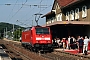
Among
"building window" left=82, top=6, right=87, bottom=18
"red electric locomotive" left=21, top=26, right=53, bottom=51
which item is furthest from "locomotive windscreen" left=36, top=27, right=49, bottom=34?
"building window" left=82, top=6, right=87, bottom=18

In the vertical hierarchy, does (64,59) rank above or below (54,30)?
below

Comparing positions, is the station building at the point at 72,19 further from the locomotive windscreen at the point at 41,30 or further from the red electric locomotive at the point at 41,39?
the red electric locomotive at the point at 41,39

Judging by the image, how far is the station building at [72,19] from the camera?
105 feet

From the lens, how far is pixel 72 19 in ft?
135

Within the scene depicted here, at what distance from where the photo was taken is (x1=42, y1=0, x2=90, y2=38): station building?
31.9 meters

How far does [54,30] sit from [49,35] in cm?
830

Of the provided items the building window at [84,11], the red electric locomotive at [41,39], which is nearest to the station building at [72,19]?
the building window at [84,11]

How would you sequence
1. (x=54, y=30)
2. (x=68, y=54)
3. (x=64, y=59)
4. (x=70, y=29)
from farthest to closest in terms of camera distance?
(x=54, y=30), (x=70, y=29), (x=68, y=54), (x=64, y=59)

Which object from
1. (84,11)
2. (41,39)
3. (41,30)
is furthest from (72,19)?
(41,39)

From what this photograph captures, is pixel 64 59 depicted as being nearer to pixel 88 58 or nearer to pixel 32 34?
pixel 88 58

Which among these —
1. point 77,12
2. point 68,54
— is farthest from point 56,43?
point 68,54

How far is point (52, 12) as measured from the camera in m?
54.6

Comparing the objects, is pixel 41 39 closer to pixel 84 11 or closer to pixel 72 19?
pixel 84 11

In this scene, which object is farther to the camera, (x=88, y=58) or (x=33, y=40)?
(x=33, y=40)
